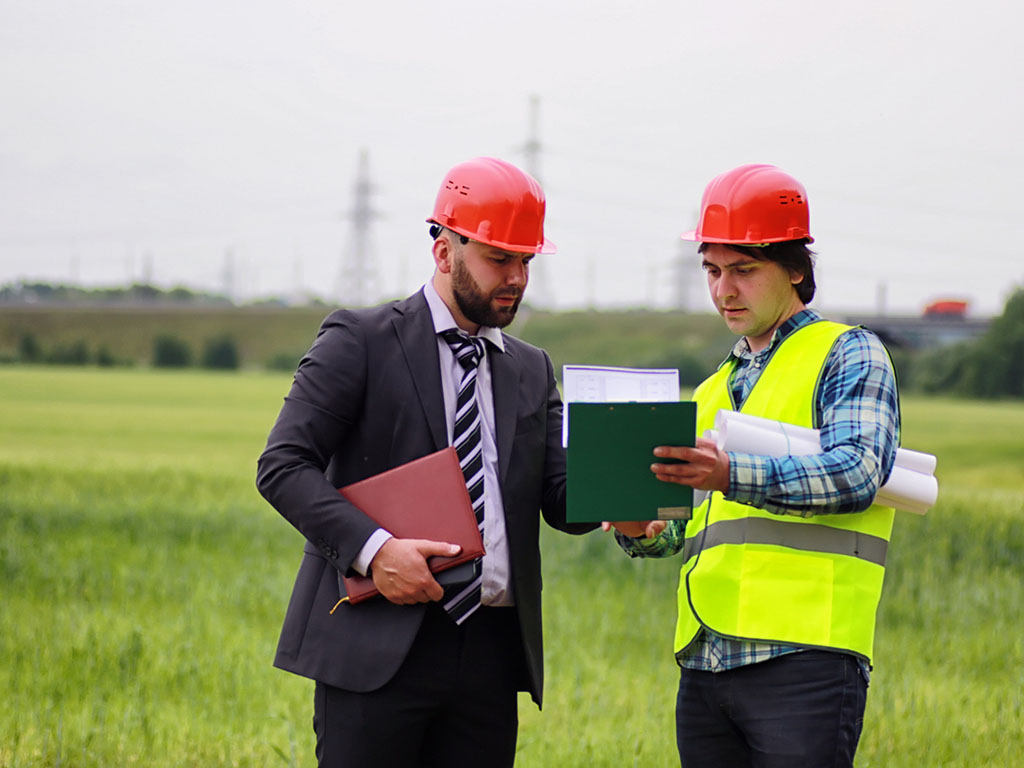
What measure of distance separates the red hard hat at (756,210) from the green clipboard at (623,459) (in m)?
0.69

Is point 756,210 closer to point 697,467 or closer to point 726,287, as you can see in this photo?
point 726,287

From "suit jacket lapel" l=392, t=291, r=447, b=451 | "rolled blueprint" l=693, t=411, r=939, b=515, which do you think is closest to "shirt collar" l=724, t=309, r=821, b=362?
"rolled blueprint" l=693, t=411, r=939, b=515

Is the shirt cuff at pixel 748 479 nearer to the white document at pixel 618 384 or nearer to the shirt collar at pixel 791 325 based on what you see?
the white document at pixel 618 384

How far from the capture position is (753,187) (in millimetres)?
2859

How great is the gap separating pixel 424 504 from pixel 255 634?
4.86m

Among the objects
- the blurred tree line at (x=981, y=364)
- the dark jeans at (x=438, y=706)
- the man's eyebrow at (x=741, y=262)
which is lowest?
the blurred tree line at (x=981, y=364)

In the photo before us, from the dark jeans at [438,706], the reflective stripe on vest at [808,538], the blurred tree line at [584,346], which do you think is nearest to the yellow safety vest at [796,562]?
the reflective stripe on vest at [808,538]

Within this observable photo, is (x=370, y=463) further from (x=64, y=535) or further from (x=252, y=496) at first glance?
(x=252, y=496)

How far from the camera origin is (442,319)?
3.12 meters

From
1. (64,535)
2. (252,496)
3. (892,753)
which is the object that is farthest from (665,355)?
(892,753)

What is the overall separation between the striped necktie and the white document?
43 cm

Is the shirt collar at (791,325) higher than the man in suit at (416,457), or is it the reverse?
the shirt collar at (791,325)

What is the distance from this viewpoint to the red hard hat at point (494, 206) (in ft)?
9.93

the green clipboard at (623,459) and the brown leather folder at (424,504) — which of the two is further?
the brown leather folder at (424,504)
